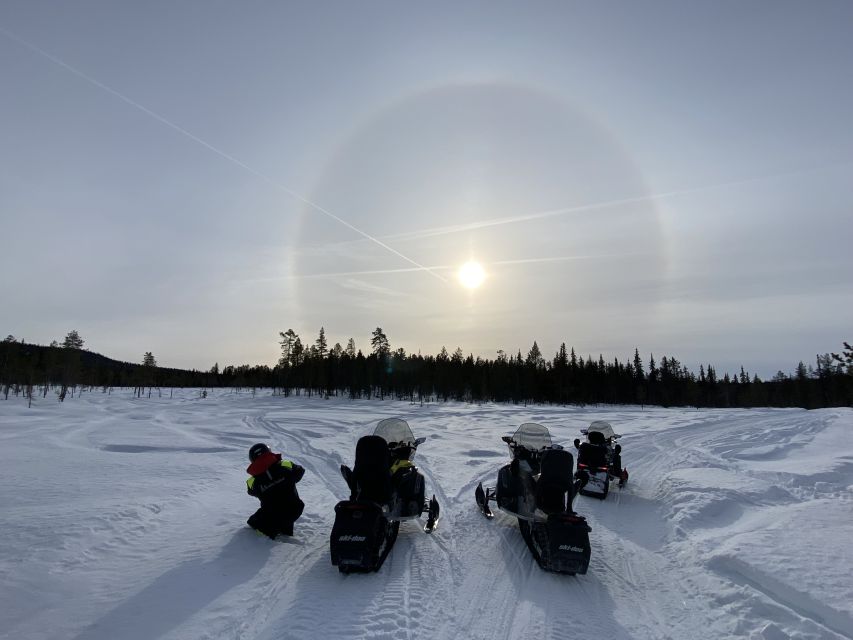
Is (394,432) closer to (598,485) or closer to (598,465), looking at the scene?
(598,485)

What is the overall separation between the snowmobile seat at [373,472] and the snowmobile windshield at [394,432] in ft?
4.71

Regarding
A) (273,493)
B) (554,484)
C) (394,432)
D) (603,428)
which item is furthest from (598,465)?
(273,493)

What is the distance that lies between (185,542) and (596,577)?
564 cm

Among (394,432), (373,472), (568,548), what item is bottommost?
(568,548)

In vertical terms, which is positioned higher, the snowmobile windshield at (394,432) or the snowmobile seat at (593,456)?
the snowmobile windshield at (394,432)

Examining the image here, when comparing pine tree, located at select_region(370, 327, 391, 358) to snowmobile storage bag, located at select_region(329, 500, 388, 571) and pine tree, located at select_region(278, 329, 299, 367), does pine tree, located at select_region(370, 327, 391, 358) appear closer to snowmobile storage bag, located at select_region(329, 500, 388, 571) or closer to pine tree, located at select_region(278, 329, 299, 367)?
pine tree, located at select_region(278, 329, 299, 367)

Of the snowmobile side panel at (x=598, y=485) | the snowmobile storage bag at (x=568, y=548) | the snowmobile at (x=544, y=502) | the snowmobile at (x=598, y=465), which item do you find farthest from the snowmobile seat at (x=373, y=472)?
the snowmobile side panel at (x=598, y=485)

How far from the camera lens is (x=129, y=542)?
653cm

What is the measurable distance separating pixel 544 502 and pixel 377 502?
243 cm

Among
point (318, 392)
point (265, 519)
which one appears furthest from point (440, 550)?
point (318, 392)

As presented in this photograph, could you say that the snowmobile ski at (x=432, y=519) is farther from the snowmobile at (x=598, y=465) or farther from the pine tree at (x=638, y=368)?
the pine tree at (x=638, y=368)

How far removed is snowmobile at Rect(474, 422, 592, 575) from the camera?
19.3 feet

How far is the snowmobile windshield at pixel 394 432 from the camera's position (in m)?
8.47

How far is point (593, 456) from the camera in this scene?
11188mm
